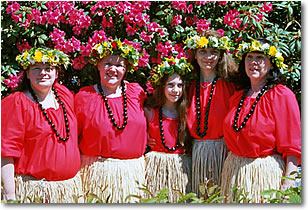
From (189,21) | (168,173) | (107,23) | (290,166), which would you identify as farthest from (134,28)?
(290,166)

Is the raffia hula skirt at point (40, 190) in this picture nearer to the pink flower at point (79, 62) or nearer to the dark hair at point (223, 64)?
the pink flower at point (79, 62)

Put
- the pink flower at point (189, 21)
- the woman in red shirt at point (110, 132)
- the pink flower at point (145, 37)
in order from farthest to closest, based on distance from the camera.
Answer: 1. the pink flower at point (189, 21)
2. the pink flower at point (145, 37)
3. the woman in red shirt at point (110, 132)

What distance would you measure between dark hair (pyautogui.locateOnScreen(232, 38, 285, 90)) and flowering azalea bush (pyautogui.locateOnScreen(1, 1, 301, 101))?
10.7 inches

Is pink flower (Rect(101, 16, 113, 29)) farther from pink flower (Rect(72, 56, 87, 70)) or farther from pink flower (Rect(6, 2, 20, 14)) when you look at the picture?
pink flower (Rect(6, 2, 20, 14))

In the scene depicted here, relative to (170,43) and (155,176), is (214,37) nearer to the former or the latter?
(170,43)

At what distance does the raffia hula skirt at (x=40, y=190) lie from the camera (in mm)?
2650

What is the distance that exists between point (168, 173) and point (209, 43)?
2.81ft

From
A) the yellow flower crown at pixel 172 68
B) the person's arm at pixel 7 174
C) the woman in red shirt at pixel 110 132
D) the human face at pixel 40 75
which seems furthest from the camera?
the yellow flower crown at pixel 172 68

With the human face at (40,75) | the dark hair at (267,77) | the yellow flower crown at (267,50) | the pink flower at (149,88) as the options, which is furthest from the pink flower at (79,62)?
the yellow flower crown at (267,50)

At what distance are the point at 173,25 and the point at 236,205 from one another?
1.38 m

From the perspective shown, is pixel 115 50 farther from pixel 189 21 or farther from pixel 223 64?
pixel 189 21

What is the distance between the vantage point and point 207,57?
117 inches

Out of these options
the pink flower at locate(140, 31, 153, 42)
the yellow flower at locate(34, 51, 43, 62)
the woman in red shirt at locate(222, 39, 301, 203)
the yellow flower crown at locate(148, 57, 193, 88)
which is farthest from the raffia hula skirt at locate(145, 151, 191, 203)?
the yellow flower at locate(34, 51, 43, 62)

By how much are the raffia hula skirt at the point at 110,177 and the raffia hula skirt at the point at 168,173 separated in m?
0.15
